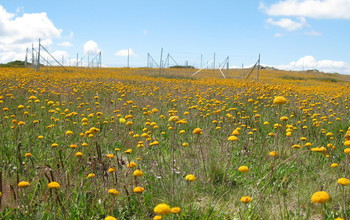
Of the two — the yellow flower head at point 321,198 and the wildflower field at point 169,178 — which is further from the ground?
the yellow flower head at point 321,198

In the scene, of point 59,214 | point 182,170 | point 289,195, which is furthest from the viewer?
point 182,170

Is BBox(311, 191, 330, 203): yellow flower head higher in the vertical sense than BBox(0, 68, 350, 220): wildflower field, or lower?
higher

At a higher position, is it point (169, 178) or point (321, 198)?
point (321, 198)

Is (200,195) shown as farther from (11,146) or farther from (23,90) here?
(23,90)

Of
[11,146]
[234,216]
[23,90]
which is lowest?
[234,216]

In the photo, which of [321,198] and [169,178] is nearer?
[321,198]

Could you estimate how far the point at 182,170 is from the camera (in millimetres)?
3688

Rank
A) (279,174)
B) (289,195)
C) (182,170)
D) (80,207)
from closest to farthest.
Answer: (80,207)
(289,195)
(182,170)
(279,174)

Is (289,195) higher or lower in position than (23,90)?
lower

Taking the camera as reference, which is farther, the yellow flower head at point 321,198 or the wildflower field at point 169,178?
the wildflower field at point 169,178

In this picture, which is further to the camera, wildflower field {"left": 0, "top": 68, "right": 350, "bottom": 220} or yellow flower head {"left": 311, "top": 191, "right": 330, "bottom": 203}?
wildflower field {"left": 0, "top": 68, "right": 350, "bottom": 220}

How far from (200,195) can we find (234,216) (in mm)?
485

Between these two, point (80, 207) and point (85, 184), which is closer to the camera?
point (80, 207)

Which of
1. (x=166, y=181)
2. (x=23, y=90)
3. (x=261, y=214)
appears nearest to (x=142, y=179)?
(x=166, y=181)
